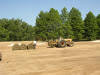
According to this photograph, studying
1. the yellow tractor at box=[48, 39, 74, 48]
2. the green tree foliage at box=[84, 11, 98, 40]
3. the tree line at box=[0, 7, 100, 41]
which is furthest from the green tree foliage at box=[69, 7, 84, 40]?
the yellow tractor at box=[48, 39, 74, 48]

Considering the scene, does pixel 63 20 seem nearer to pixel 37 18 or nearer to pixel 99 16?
pixel 37 18

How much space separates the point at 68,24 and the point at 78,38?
5.96 m

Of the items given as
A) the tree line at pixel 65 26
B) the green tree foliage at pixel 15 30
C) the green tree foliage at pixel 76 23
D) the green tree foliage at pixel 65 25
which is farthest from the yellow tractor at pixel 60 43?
the green tree foliage at pixel 15 30

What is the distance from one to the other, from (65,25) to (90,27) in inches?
340

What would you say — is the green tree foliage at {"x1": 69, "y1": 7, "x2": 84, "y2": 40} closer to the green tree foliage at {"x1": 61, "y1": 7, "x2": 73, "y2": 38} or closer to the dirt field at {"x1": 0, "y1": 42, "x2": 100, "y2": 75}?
the green tree foliage at {"x1": 61, "y1": 7, "x2": 73, "y2": 38}

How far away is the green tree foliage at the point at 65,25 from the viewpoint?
47.1 m

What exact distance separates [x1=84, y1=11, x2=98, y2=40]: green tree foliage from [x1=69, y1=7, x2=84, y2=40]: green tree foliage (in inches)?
77.2

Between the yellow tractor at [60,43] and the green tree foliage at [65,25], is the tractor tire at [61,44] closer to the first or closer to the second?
the yellow tractor at [60,43]

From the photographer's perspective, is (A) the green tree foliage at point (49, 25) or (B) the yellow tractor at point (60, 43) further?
(A) the green tree foliage at point (49, 25)

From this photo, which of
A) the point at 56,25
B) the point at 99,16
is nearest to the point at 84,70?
the point at 56,25

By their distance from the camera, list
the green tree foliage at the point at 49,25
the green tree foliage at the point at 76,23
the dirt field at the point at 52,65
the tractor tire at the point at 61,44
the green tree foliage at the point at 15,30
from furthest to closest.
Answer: the green tree foliage at the point at 15,30 → the green tree foliage at the point at 76,23 → the green tree foliage at the point at 49,25 → the tractor tire at the point at 61,44 → the dirt field at the point at 52,65

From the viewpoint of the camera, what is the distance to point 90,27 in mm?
49188

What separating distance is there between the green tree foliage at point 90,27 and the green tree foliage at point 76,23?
1961 millimetres

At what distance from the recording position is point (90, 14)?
50000 mm
